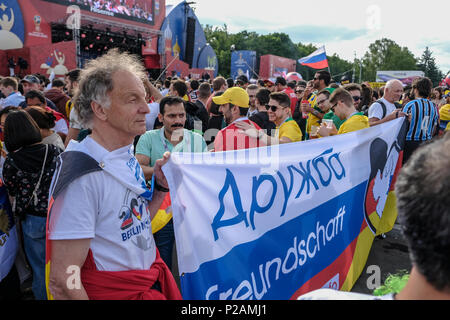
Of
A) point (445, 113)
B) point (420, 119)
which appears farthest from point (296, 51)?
point (420, 119)

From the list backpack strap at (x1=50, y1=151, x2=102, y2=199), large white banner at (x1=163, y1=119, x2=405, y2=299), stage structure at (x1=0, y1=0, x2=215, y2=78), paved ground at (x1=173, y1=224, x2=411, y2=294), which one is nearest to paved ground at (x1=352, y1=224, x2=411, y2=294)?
paved ground at (x1=173, y1=224, x2=411, y2=294)

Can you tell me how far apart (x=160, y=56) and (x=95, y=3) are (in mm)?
5809

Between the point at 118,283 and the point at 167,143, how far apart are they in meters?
1.63

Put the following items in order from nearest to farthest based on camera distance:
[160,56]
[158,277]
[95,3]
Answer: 1. [158,277]
2. [95,3]
3. [160,56]

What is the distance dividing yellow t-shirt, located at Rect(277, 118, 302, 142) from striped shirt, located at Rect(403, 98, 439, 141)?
223cm

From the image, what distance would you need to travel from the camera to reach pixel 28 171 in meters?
2.77

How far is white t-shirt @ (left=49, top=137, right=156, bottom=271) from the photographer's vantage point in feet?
4.50

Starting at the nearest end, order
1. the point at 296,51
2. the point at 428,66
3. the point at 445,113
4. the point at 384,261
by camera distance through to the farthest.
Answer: the point at 384,261 < the point at 445,113 < the point at 428,66 < the point at 296,51

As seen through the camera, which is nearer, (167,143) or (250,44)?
(167,143)

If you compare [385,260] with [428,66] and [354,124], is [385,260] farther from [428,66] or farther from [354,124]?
[428,66]
